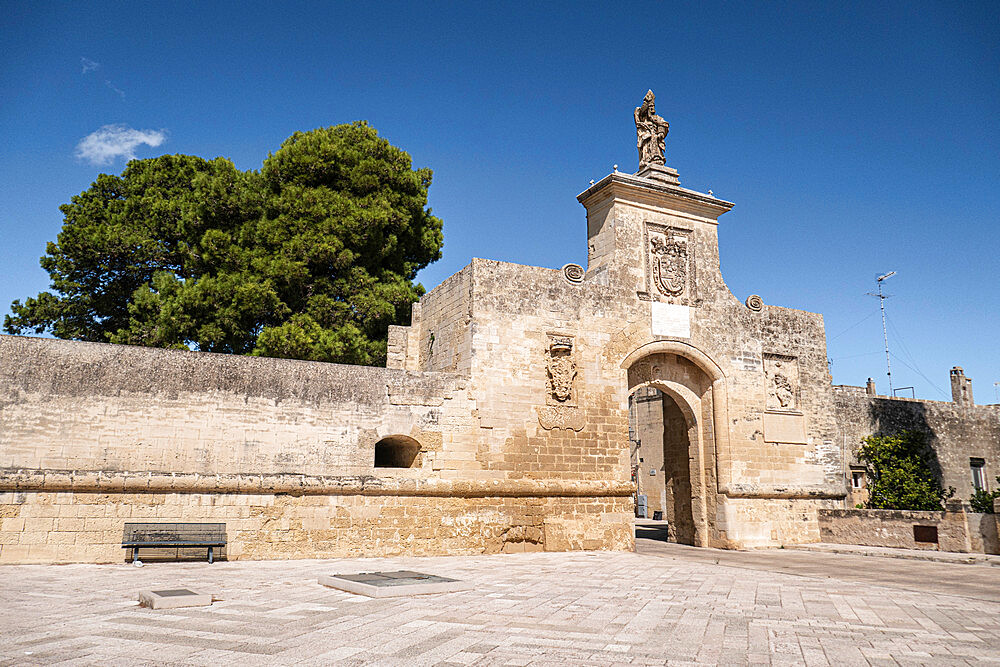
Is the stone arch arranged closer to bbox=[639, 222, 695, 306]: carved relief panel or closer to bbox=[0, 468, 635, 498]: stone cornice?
bbox=[639, 222, 695, 306]: carved relief panel

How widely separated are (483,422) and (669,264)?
5150mm

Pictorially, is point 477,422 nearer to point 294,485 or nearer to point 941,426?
point 294,485

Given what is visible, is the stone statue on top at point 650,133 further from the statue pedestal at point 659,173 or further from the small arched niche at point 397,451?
the small arched niche at point 397,451

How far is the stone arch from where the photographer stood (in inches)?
532

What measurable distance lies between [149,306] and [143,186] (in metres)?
3.71

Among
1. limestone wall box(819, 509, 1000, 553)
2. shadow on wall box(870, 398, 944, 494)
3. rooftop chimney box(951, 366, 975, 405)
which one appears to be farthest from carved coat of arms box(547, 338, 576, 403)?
rooftop chimney box(951, 366, 975, 405)

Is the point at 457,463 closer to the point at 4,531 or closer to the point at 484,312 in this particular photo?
the point at 484,312

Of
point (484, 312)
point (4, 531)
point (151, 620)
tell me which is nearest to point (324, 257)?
point (484, 312)

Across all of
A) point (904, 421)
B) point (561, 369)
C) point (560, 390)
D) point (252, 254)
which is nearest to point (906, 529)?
point (904, 421)

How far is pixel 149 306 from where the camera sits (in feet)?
53.1

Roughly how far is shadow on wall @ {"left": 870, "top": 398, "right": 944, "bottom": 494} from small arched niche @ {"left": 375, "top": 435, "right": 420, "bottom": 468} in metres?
11.2

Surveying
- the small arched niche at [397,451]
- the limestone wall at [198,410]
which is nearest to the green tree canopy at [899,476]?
the limestone wall at [198,410]

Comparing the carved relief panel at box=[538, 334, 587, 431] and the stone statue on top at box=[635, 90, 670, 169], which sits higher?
the stone statue on top at box=[635, 90, 670, 169]

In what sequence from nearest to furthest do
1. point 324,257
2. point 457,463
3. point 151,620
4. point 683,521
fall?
1. point 151,620
2. point 457,463
3. point 683,521
4. point 324,257
